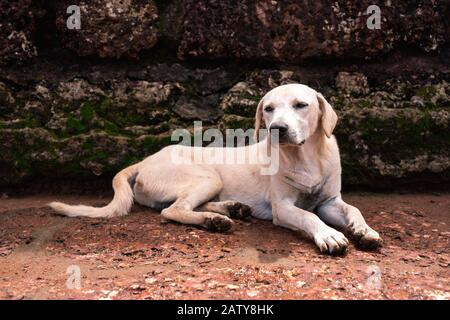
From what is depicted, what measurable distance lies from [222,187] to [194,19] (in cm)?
159

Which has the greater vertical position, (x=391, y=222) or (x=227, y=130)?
(x=227, y=130)

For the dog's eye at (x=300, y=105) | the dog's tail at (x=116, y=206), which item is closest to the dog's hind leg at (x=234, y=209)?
the dog's tail at (x=116, y=206)

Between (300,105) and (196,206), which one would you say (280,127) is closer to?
A: (300,105)

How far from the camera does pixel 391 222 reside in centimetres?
383

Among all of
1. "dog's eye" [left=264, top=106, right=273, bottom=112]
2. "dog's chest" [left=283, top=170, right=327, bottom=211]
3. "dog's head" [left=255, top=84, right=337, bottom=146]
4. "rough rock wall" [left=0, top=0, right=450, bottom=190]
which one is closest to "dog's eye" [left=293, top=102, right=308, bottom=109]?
"dog's head" [left=255, top=84, right=337, bottom=146]

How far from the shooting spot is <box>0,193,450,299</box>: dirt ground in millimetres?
2533

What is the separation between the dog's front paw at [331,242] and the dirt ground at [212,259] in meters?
0.06

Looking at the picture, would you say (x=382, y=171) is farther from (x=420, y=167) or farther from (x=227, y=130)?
(x=227, y=130)

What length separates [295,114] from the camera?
3664 millimetres

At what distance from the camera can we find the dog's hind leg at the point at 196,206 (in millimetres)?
3596

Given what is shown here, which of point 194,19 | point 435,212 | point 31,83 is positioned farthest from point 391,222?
point 31,83

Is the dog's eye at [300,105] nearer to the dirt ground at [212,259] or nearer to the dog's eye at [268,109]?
the dog's eye at [268,109]

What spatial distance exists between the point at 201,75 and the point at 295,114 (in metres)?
→ 1.35

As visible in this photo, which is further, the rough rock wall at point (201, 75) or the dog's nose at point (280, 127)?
the rough rock wall at point (201, 75)
